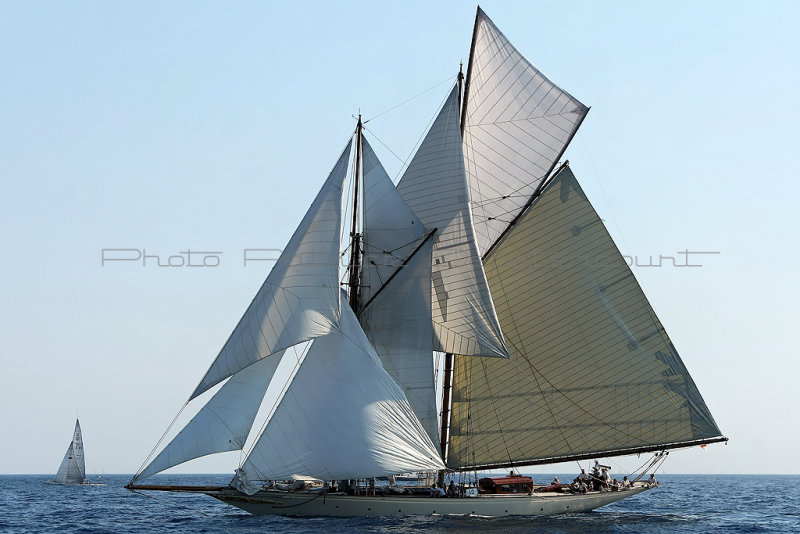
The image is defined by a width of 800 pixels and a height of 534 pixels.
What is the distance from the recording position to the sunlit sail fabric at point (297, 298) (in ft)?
117

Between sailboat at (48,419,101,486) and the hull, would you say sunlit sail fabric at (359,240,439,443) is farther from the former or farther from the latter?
sailboat at (48,419,101,486)

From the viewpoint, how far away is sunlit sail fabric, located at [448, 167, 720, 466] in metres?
42.5

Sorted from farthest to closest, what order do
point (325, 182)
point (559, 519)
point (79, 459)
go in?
1. point (79, 459)
2. point (559, 519)
3. point (325, 182)

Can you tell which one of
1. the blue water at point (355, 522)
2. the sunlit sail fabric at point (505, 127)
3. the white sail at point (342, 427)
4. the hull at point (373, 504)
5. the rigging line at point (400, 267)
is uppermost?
the sunlit sail fabric at point (505, 127)

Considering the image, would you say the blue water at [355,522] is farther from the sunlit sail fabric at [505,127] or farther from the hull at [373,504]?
the sunlit sail fabric at [505,127]

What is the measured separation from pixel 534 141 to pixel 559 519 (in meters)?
17.9

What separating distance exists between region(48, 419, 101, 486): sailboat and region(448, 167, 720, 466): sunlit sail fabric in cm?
8328

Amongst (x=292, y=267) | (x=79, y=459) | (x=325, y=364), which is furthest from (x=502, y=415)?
(x=79, y=459)

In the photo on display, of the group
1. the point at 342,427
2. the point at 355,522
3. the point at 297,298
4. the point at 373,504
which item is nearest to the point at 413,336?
the point at 342,427

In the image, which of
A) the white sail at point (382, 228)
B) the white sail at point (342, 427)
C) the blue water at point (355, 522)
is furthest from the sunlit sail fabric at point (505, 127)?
the blue water at point (355, 522)

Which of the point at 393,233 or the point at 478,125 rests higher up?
the point at 478,125

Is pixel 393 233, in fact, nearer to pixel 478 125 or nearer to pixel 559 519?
pixel 478 125

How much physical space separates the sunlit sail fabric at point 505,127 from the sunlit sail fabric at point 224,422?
12.9 meters

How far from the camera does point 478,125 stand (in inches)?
1745
